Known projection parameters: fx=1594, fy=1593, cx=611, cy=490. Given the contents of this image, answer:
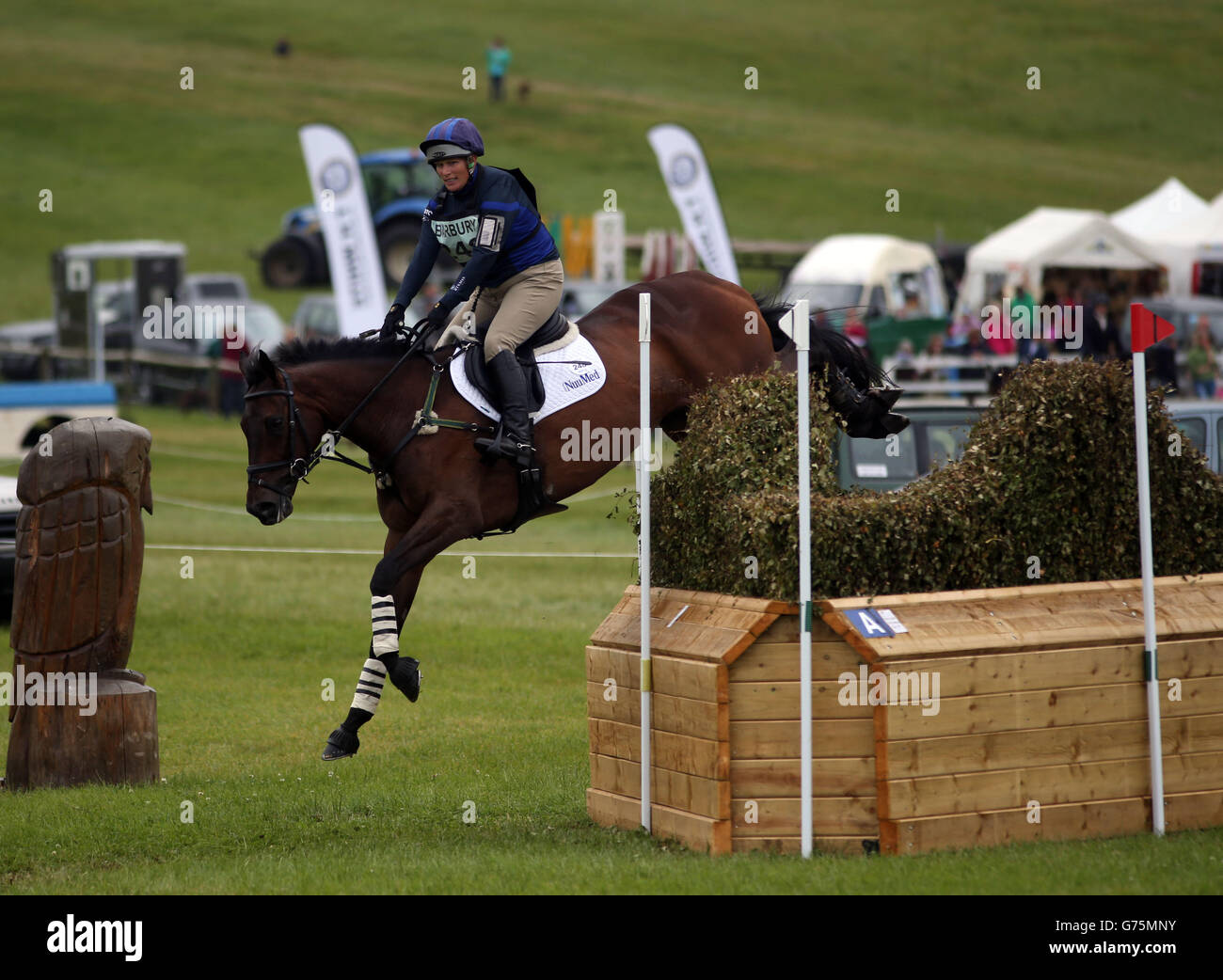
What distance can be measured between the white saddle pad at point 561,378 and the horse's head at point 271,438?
2.69 feet

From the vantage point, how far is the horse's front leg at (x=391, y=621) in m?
7.32

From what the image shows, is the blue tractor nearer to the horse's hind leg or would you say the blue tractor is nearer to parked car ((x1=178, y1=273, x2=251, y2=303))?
parked car ((x1=178, y1=273, x2=251, y2=303))

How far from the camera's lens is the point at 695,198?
82.3 ft

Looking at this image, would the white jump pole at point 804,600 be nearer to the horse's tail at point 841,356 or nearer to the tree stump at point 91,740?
the horse's tail at point 841,356

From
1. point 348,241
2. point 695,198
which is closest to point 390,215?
point 348,241

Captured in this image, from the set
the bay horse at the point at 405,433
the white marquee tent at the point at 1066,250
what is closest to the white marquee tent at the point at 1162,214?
the white marquee tent at the point at 1066,250

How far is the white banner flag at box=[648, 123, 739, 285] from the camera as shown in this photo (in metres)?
25.0

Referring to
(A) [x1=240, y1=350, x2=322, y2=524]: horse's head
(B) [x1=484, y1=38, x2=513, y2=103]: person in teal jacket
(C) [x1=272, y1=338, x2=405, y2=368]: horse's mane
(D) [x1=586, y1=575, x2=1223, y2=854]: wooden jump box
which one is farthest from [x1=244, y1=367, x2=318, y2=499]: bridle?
(B) [x1=484, y1=38, x2=513, y2=103]: person in teal jacket

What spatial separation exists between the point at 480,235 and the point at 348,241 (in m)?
16.6

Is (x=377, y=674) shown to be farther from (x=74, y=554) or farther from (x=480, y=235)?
(x=480, y=235)

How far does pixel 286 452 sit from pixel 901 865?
3552 millimetres

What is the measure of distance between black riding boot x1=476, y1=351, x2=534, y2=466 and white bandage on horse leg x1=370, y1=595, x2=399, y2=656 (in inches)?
34.8

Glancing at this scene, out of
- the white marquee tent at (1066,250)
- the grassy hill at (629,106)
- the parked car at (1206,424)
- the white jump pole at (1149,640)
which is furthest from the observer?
the grassy hill at (629,106)

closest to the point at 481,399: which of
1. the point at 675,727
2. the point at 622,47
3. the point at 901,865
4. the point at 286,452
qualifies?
the point at 286,452
